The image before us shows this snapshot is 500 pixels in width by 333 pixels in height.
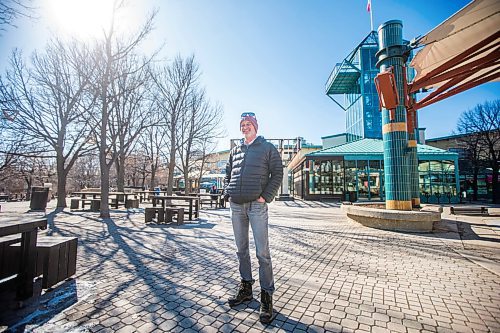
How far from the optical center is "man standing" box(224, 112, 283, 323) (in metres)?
2.58

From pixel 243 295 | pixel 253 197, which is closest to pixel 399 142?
pixel 253 197

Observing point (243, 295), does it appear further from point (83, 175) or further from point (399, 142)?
point (83, 175)

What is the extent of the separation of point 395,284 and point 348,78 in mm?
32274

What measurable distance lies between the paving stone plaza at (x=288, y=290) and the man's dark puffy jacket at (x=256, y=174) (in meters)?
1.25

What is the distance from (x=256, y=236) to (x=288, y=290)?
1070 mm

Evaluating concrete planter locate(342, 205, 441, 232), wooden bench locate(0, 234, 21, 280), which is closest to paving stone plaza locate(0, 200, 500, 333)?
wooden bench locate(0, 234, 21, 280)

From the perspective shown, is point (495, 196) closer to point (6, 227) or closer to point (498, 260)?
point (498, 260)

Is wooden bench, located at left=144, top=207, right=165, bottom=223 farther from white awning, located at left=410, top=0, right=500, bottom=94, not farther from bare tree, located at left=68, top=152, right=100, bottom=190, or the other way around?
bare tree, located at left=68, top=152, right=100, bottom=190

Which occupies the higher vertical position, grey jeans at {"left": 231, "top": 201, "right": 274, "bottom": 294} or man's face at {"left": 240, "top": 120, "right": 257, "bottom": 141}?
Result: man's face at {"left": 240, "top": 120, "right": 257, "bottom": 141}

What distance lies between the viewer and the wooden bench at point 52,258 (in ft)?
9.80

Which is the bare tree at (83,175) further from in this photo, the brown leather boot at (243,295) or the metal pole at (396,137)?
the brown leather boot at (243,295)

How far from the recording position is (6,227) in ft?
7.66

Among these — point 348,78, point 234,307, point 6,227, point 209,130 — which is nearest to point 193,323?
point 234,307

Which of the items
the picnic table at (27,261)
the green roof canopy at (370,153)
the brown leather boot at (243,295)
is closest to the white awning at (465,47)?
the brown leather boot at (243,295)
